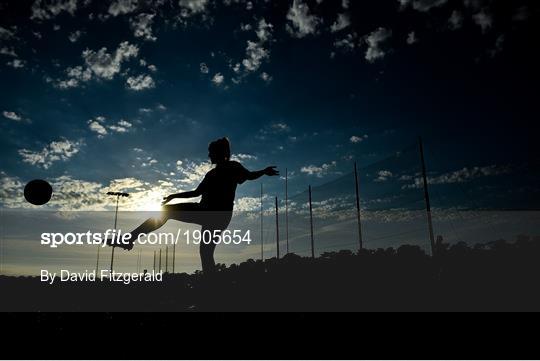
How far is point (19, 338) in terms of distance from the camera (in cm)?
512

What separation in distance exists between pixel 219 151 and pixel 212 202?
0.84m

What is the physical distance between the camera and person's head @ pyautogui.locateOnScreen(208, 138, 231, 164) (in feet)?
19.0

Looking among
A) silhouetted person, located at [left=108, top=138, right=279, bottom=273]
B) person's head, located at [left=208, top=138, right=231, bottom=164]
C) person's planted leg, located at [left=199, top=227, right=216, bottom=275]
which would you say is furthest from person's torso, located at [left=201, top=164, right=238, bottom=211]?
person's planted leg, located at [left=199, top=227, right=216, bottom=275]

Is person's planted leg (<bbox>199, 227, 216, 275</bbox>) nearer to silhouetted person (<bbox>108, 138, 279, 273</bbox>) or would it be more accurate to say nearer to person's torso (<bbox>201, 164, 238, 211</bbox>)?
silhouetted person (<bbox>108, 138, 279, 273</bbox>)

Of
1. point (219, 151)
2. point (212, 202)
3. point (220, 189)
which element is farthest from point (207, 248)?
point (219, 151)

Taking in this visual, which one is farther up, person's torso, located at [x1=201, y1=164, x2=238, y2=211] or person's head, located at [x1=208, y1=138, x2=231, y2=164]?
person's head, located at [x1=208, y1=138, x2=231, y2=164]

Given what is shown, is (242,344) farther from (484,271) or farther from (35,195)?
(484,271)

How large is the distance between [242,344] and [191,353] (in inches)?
23.5

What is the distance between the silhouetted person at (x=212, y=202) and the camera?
17.6 feet

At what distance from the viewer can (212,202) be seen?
215 inches

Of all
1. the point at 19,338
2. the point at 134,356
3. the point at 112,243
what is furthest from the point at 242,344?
the point at 19,338

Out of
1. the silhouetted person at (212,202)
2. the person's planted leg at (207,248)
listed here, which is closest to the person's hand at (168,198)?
the silhouetted person at (212,202)

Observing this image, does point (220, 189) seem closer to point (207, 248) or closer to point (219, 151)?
point (219, 151)

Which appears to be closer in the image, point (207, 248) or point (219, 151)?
point (207, 248)
